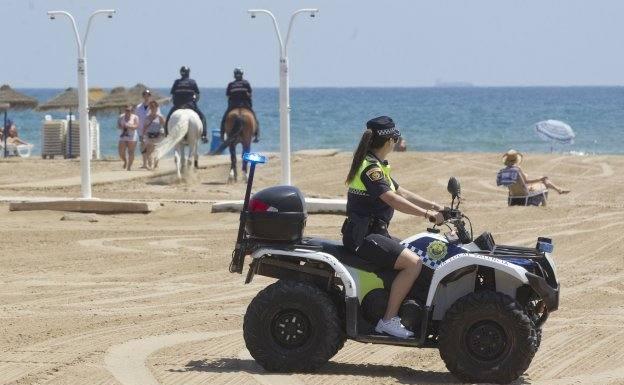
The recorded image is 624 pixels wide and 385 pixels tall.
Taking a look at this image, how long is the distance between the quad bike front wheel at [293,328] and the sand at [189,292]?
0.14m

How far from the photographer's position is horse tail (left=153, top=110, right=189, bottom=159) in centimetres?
2516

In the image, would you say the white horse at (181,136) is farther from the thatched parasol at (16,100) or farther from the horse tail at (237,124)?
the thatched parasol at (16,100)

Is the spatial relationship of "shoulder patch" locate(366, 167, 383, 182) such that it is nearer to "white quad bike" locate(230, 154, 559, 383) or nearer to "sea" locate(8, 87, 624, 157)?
"white quad bike" locate(230, 154, 559, 383)

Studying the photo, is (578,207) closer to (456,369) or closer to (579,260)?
(579,260)

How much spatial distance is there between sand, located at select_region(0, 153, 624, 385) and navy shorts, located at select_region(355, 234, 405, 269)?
77cm

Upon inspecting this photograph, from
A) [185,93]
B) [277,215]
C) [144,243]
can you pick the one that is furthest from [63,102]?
[277,215]

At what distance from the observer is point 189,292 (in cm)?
1351

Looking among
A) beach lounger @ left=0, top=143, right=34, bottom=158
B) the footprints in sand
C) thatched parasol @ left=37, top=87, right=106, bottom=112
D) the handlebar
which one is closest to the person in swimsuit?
thatched parasol @ left=37, top=87, right=106, bottom=112

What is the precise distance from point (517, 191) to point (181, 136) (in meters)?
6.66

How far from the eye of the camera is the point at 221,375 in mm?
9352

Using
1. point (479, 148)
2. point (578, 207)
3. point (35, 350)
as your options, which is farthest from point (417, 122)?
point (35, 350)

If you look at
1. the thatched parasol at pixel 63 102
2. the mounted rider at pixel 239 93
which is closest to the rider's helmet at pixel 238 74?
the mounted rider at pixel 239 93

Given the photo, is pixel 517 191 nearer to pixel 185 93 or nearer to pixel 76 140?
pixel 185 93

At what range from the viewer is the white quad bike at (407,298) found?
9039mm
